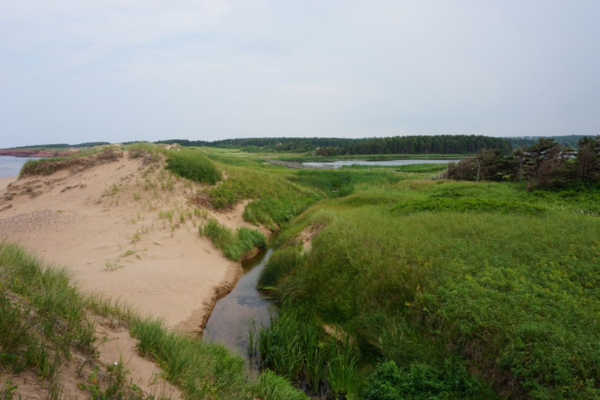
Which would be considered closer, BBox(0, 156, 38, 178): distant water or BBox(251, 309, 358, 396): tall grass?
BBox(251, 309, 358, 396): tall grass

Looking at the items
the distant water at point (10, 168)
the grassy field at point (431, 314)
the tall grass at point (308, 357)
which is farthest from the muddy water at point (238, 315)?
the distant water at point (10, 168)

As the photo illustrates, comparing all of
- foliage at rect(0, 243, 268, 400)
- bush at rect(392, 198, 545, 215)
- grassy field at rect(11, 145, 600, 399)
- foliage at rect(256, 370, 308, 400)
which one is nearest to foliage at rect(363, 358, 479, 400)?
grassy field at rect(11, 145, 600, 399)

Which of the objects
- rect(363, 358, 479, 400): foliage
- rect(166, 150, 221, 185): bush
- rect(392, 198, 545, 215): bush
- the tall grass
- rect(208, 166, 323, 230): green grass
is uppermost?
rect(166, 150, 221, 185): bush

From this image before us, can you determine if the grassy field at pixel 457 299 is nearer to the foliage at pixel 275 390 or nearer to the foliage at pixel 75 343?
the foliage at pixel 275 390

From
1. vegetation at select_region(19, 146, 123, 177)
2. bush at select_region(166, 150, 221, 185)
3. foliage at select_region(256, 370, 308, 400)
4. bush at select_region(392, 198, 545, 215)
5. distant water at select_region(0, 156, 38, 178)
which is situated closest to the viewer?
foliage at select_region(256, 370, 308, 400)

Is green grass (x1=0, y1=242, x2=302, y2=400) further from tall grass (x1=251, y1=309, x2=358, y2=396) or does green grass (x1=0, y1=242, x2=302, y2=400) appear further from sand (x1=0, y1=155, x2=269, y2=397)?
tall grass (x1=251, y1=309, x2=358, y2=396)

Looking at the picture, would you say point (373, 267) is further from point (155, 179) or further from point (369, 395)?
point (155, 179)

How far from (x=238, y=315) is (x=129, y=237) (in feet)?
22.9

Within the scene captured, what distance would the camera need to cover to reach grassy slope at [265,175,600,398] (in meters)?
5.04

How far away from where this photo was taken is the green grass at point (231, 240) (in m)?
14.5

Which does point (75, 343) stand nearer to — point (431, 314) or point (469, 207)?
point (431, 314)

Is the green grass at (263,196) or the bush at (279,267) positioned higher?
the green grass at (263,196)

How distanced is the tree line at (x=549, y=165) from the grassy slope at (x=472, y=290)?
571 cm

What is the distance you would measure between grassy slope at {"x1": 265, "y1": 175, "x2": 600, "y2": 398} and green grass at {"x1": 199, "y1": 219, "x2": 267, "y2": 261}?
3552mm
